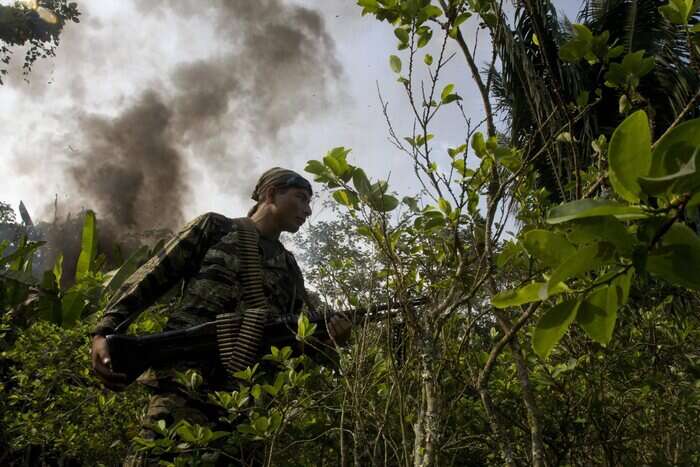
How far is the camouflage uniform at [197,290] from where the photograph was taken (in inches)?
79.9

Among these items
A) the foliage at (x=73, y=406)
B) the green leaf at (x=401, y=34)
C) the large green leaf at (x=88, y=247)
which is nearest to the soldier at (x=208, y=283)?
the foliage at (x=73, y=406)

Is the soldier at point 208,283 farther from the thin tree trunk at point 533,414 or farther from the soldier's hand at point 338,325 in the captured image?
the thin tree trunk at point 533,414

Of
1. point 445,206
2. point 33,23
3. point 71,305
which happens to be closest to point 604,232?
point 445,206

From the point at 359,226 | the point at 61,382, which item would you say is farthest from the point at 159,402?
the point at 61,382

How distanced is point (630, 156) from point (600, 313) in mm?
160

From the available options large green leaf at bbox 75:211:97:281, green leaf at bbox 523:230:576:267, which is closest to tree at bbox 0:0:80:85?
large green leaf at bbox 75:211:97:281

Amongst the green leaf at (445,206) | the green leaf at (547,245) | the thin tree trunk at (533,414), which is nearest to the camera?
the green leaf at (547,245)

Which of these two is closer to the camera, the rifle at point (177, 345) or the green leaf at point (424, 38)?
the green leaf at point (424, 38)

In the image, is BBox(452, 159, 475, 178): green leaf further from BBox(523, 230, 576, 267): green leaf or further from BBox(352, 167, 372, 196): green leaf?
BBox(523, 230, 576, 267): green leaf

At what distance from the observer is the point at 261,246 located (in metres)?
2.62

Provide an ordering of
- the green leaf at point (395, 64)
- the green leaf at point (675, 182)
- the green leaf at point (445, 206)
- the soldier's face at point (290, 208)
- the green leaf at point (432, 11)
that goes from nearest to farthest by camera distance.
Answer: the green leaf at point (675, 182), the green leaf at point (432, 11), the green leaf at point (445, 206), the green leaf at point (395, 64), the soldier's face at point (290, 208)

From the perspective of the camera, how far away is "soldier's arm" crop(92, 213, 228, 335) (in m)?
2.17

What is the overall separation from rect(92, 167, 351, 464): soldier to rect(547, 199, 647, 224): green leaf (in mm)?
1760

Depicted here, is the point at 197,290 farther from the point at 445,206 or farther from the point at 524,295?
the point at 524,295
